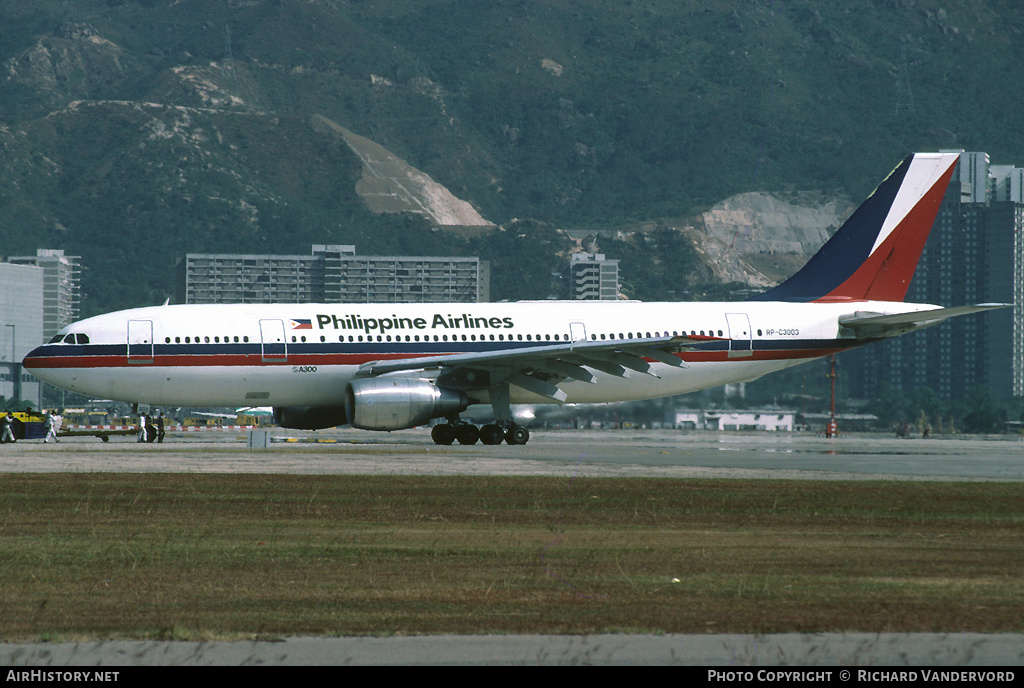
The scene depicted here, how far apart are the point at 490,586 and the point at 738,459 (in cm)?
2110

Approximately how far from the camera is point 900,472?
26.7 meters

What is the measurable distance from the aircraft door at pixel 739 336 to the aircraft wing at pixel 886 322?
10.9 feet

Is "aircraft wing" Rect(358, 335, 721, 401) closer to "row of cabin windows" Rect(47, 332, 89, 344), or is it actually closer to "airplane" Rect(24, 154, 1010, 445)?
"airplane" Rect(24, 154, 1010, 445)

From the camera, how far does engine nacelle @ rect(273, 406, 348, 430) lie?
37.8 metres

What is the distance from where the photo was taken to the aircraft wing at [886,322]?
38.4 metres

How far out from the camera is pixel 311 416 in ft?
125

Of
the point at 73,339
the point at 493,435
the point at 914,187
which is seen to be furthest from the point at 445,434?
the point at 914,187

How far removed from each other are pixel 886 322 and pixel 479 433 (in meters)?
13.5

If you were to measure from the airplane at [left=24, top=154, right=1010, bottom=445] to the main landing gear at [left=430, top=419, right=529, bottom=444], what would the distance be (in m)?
0.04

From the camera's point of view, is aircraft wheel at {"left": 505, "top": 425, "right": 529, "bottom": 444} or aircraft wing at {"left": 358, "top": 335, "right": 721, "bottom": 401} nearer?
aircraft wing at {"left": 358, "top": 335, "right": 721, "bottom": 401}

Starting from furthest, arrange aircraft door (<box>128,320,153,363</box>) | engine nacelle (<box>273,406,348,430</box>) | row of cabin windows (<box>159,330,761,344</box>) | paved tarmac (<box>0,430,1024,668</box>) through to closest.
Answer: engine nacelle (<box>273,406,348,430</box>), row of cabin windows (<box>159,330,761,344</box>), aircraft door (<box>128,320,153,363</box>), paved tarmac (<box>0,430,1024,668</box>)

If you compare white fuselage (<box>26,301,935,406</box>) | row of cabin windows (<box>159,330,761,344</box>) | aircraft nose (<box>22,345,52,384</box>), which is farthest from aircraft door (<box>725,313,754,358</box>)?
aircraft nose (<box>22,345,52,384</box>)
